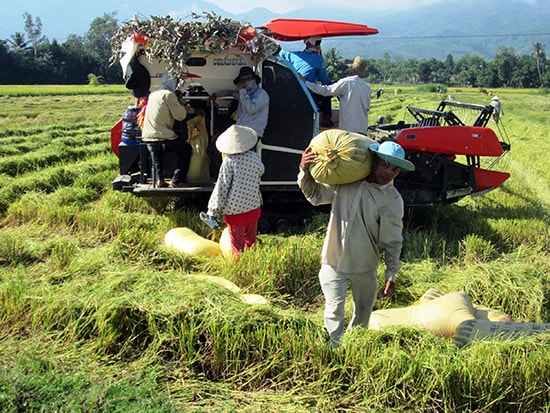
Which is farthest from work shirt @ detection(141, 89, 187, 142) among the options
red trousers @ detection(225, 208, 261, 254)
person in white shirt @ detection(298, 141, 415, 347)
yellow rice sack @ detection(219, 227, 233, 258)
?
person in white shirt @ detection(298, 141, 415, 347)

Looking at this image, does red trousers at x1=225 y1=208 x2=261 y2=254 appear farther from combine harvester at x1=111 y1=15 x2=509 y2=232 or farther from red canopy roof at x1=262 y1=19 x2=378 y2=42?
red canopy roof at x1=262 y1=19 x2=378 y2=42

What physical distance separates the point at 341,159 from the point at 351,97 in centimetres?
372

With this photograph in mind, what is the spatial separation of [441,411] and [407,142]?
4.76 metres

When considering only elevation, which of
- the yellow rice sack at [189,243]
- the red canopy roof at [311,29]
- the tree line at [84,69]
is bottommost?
the yellow rice sack at [189,243]

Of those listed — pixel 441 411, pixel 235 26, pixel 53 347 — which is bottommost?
pixel 441 411

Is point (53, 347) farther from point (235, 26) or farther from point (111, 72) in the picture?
point (111, 72)

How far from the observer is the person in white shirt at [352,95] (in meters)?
7.45

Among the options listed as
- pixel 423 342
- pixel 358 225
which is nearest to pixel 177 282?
pixel 358 225

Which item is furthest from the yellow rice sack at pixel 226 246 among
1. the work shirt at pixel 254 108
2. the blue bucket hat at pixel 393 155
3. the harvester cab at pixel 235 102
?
the blue bucket hat at pixel 393 155

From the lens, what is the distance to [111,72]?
73875 mm

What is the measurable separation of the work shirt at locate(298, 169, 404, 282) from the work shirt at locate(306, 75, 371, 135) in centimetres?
356

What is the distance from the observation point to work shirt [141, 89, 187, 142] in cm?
695

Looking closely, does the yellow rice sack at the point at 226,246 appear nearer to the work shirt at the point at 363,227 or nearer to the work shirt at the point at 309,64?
the work shirt at the point at 363,227

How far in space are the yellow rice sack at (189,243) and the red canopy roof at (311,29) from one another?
10.6ft
